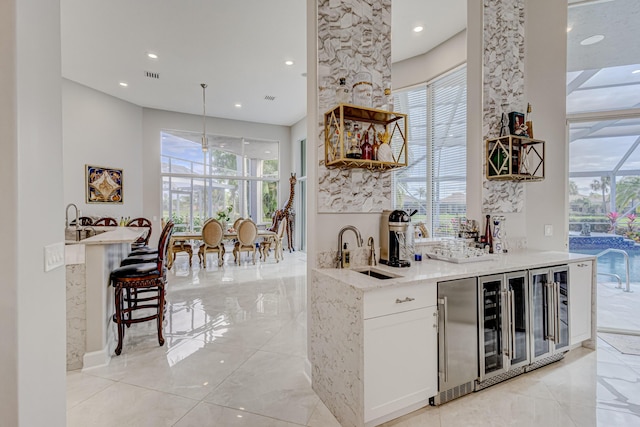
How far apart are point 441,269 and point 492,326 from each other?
589 millimetres

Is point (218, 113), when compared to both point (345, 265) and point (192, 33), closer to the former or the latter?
point (192, 33)

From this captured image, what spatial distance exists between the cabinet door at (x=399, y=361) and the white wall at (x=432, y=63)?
3936 mm

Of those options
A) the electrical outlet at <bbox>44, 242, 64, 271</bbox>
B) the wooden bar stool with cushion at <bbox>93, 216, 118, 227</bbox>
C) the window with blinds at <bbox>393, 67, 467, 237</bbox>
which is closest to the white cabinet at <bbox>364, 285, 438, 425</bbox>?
the electrical outlet at <bbox>44, 242, 64, 271</bbox>

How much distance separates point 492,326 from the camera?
2.15 metres

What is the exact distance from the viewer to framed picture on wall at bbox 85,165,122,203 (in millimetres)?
6270

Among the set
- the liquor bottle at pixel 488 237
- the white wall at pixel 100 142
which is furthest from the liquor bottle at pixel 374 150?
the white wall at pixel 100 142

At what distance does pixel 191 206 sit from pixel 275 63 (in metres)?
4.89

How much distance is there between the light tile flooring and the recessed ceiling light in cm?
333

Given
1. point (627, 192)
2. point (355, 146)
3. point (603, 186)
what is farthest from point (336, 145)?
point (627, 192)

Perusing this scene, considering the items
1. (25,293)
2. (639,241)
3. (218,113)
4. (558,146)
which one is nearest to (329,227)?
(25,293)

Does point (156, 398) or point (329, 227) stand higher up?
point (329, 227)

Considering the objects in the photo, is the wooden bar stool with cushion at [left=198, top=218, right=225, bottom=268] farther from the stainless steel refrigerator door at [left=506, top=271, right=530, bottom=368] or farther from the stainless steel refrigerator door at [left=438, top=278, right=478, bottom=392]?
the stainless steel refrigerator door at [left=506, top=271, right=530, bottom=368]

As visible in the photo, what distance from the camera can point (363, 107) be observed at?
2068 millimetres

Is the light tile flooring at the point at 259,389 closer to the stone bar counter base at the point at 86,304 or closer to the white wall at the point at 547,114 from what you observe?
the stone bar counter base at the point at 86,304
